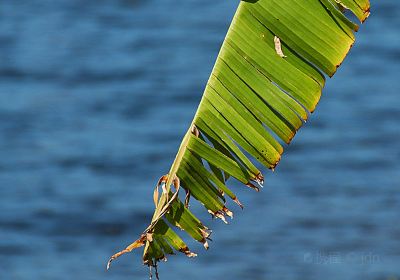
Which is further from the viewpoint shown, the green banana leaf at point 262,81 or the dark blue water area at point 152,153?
the dark blue water area at point 152,153

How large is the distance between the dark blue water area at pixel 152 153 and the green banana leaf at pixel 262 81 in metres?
3.75

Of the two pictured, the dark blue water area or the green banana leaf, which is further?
the dark blue water area

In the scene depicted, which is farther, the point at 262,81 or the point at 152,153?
the point at 152,153

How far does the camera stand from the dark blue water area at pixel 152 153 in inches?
285

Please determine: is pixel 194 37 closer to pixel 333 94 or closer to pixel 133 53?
pixel 133 53

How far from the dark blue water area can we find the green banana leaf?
375 centimetres

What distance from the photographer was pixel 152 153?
8.87 metres

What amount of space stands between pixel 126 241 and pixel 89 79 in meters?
3.49

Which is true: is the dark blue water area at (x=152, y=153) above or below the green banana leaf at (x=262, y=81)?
above

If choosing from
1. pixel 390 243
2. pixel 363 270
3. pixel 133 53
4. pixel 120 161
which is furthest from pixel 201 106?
pixel 133 53

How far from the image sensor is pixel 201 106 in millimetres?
2918

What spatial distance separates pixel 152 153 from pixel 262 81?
6.00 m

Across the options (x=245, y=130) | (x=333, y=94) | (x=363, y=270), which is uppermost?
(x=333, y=94)

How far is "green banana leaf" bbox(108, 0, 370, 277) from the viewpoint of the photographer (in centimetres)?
287
